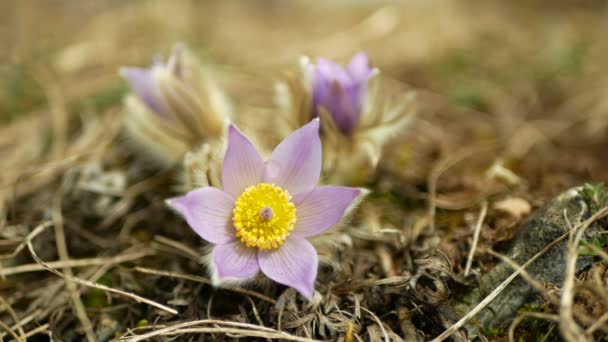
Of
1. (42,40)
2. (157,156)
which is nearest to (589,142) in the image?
(157,156)

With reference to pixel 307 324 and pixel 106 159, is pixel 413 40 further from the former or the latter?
pixel 307 324

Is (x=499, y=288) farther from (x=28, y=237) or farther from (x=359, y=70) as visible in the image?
(x=28, y=237)

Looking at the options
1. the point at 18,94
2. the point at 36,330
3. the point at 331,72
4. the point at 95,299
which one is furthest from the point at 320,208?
the point at 18,94

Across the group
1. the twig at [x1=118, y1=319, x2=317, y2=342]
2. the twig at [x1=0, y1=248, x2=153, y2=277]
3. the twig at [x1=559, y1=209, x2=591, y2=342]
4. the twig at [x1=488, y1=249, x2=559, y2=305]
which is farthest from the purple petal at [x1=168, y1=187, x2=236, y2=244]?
the twig at [x1=559, y1=209, x2=591, y2=342]

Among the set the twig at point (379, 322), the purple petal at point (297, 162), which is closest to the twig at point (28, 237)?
the purple petal at point (297, 162)

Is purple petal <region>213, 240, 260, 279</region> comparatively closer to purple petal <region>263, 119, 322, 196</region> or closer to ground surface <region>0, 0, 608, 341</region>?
ground surface <region>0, 0, 608, 341</region>
